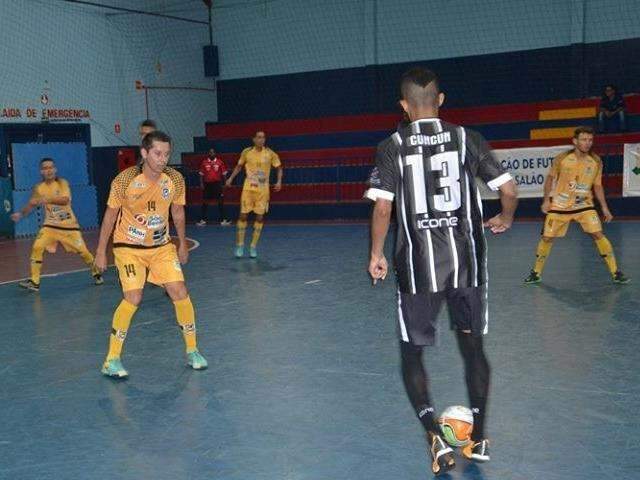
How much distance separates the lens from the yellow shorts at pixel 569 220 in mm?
10336

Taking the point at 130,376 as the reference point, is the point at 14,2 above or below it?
above

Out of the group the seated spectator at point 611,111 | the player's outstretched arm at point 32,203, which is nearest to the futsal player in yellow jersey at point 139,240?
the player's outstretched arm at point 32,203

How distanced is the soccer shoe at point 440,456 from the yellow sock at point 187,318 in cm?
305

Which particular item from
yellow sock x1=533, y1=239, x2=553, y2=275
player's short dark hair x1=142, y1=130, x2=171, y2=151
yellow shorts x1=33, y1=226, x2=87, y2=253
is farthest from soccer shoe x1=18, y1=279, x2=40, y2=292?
yellow sock x1=533, y1=239, x2=553, y2=275

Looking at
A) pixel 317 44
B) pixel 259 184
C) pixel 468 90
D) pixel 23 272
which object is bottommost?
pixel 23 272

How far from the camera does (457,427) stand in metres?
4.74

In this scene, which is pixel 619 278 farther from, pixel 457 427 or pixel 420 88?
pixel 420 88

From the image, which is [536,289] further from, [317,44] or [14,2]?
[317,44]

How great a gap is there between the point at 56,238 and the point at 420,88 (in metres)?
9.00

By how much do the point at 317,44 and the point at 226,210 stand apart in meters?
8.05

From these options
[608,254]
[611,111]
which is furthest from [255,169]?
[611,111]

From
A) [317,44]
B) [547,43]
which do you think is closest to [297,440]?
[547,43]

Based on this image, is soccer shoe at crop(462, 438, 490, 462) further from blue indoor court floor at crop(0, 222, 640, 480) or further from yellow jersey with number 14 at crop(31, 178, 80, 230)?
yellow jersey with number 14 at crop(31, 178, 80, 230)

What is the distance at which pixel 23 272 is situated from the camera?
1407 cm
